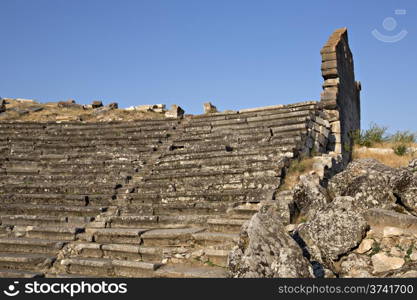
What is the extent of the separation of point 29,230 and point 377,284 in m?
6.30

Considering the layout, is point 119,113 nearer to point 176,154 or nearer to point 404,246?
point 176,154

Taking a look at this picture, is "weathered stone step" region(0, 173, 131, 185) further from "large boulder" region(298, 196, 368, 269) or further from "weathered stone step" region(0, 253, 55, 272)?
"large boulder" region(298, 196, 368, 269)

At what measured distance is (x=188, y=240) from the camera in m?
6.63

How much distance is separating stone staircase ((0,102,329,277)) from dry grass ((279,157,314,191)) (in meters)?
0.19

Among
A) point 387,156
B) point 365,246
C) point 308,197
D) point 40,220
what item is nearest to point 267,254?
point 365,246

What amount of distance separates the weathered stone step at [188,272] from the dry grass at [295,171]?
2691 mm

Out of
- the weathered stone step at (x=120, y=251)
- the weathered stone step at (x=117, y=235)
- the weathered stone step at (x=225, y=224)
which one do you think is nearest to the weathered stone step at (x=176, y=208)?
the weathered stone step at (x=225, y=224)

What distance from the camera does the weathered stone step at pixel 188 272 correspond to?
5.44 meters

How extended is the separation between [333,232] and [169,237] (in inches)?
104

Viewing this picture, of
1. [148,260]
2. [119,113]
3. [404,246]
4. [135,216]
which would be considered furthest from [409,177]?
[119,113]

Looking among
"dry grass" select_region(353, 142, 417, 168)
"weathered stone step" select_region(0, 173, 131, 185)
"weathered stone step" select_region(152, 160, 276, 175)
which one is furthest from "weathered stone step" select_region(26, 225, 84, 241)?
"dry grass" select_region(353, 142, 417, 168)

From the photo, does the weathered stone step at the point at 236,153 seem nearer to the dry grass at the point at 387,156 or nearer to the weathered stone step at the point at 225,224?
the weathered stone step at the point at 225,224

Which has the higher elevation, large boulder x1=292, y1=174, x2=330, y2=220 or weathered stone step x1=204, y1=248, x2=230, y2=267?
large boulder x1=292, y1=174, x2=330, y2=220

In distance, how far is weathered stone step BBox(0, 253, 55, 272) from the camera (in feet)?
22.0
